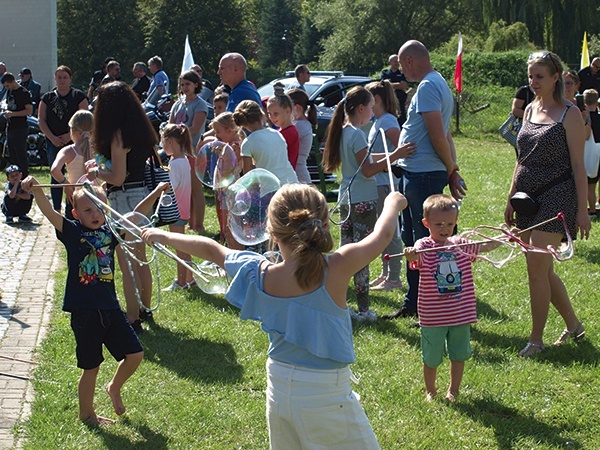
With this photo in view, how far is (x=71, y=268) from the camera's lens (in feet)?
17.4

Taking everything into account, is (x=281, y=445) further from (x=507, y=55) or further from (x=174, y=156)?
(x=507, y=55)

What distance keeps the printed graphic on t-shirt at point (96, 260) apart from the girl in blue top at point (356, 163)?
2637 millimetres

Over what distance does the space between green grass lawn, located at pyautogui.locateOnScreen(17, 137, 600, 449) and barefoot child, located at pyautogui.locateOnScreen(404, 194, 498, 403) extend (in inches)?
13.3

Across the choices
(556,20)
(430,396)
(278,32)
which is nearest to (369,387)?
(430,396)

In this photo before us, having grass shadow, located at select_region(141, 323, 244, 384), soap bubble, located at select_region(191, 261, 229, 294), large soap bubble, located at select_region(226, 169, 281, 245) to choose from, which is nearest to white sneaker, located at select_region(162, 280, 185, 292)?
grass shadow, located at select_region(141, 323, 244, 384)

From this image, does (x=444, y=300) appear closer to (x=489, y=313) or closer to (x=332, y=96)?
(x=489, y=313)

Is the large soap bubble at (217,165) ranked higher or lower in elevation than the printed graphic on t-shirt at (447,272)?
higher

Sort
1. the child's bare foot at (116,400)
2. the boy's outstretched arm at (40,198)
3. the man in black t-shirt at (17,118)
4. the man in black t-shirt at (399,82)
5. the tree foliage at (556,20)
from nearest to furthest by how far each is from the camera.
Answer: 1. the boy's outstretched arm at (40,198)
2. the child's bare foot at (116,400)
3. the man in black t-shirt at (399,82)
4. the man in black t-shirt at (17,118)
5. the tree foliage at (556,20)

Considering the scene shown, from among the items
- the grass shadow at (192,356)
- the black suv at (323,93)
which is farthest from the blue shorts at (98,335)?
the black suv at (323,93)

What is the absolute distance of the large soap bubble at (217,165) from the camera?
21.6ft

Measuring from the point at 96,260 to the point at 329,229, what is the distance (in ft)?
5.63

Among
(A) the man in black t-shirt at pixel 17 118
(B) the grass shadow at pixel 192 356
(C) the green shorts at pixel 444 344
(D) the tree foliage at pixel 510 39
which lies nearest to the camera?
(C) the green shorts at pixel 444 344

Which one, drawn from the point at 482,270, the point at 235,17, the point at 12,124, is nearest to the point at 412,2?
the point at 235,17

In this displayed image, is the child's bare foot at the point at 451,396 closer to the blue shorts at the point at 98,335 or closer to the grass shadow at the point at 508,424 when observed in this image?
the grass shadow at the point at 508,424
